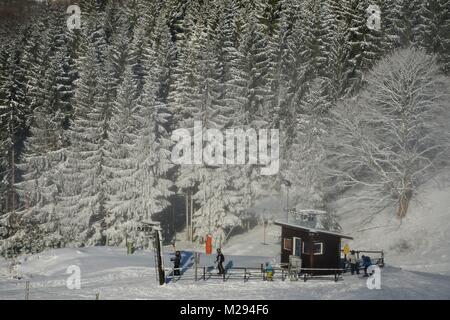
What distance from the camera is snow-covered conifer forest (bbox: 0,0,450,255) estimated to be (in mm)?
44031

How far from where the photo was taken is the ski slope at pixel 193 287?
23.7m

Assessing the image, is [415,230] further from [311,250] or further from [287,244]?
[311,250]

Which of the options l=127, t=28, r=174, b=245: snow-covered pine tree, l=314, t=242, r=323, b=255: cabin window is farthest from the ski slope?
l=127, t=28, r=174, b=245: snow-covered pine tree

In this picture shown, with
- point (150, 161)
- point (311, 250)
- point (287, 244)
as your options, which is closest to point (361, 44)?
point (150, 161)

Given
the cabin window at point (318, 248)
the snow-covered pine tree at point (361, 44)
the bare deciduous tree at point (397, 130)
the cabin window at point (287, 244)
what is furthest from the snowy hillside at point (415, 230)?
the snow-covered pine tree at point (361, 44)

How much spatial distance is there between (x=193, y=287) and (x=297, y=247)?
8113 millimetres

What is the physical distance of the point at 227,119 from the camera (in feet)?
163

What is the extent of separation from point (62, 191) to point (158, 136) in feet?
32.5

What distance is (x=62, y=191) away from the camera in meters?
50.5

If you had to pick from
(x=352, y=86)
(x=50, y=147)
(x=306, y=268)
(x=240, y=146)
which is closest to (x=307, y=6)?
(x=352, y=86)

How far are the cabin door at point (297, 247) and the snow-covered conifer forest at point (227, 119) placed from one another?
1385cm

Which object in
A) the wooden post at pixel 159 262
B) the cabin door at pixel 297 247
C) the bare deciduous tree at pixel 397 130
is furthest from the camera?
the bare deciduous tree at pixel 397 130

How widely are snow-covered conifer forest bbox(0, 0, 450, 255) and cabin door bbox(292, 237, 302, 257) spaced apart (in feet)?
45.4

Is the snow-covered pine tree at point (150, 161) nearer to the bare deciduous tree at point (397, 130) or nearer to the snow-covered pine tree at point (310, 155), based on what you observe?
the snow-covered pine tree at point (310, 155)
